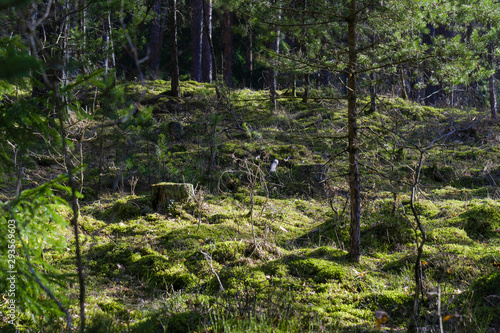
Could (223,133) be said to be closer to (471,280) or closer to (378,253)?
(378,253)

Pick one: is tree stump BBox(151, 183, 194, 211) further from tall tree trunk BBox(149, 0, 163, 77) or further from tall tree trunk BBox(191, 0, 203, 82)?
tall tree trunk BBox(191, 0, 203, 82)

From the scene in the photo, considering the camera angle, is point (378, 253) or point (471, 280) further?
point (378, 253)

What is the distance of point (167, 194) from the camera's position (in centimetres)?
671

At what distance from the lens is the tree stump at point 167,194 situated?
21.8 ft

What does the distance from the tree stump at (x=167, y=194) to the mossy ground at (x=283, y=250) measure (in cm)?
16

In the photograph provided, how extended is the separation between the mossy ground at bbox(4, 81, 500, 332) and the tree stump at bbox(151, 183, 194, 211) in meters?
0.16

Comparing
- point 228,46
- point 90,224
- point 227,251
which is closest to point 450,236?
point 227,251

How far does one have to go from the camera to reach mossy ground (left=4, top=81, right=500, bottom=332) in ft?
10.8

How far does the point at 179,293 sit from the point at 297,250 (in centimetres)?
226

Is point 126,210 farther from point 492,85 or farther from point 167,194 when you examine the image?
point 492,85

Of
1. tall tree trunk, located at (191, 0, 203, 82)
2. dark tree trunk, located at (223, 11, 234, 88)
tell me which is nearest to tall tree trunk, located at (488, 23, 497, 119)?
tall tree trunk, located at (191, 0, 203, 82)

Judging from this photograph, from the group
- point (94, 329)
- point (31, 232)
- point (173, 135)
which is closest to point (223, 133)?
point (173, 135)

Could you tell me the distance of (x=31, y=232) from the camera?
2.80 m

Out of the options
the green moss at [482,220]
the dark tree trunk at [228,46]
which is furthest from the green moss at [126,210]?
the dark tree trunk at [228,46]
